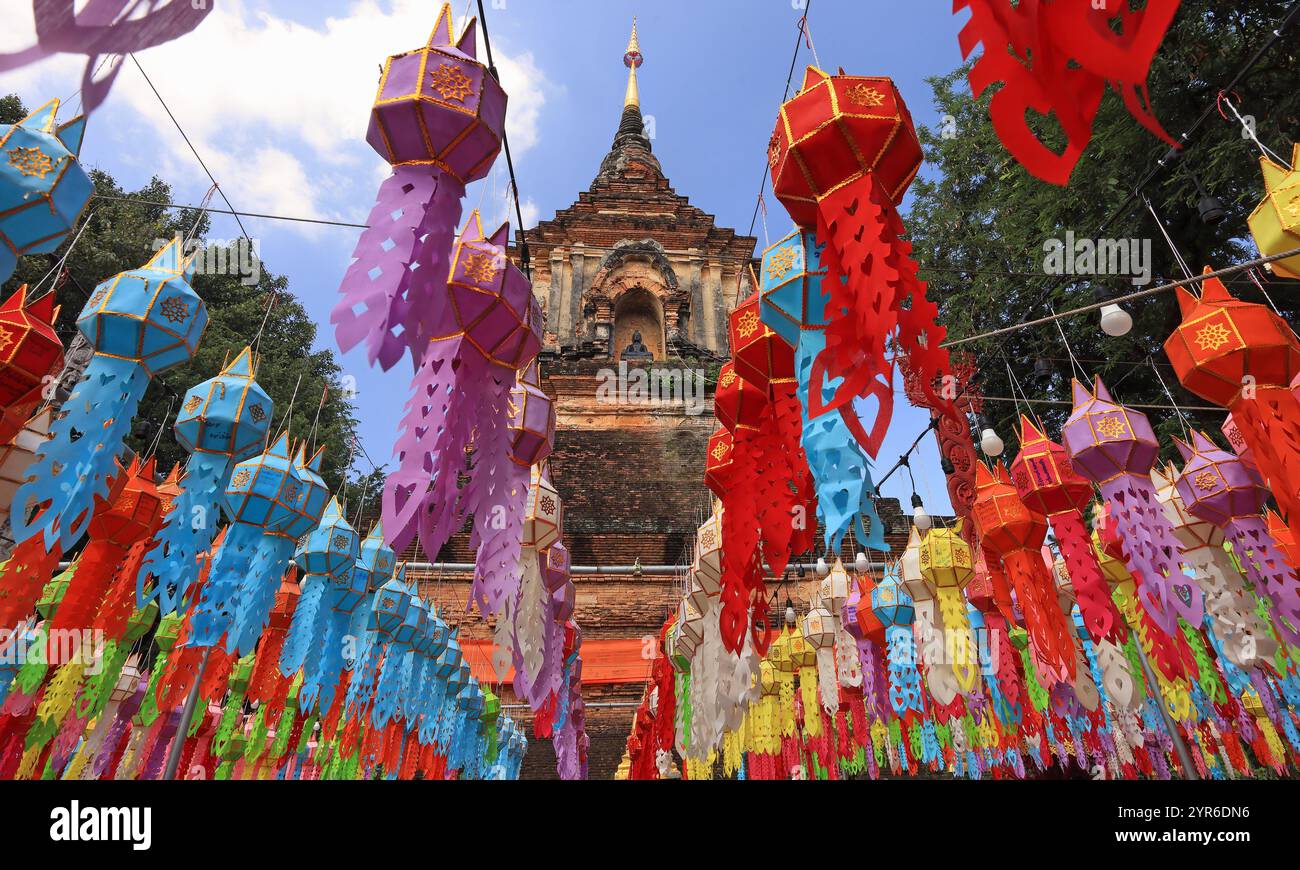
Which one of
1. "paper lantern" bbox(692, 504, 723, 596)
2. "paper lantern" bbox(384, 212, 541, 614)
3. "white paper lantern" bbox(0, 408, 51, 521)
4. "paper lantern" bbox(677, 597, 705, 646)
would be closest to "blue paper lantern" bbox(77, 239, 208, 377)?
"white paper lantern" bbox(0, 408, 51, 521)

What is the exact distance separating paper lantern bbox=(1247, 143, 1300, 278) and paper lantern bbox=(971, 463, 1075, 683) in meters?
2.05

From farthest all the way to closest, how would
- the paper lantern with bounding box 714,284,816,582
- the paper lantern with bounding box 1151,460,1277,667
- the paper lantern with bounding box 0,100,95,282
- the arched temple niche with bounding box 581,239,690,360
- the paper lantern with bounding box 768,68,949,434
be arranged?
the arched temple niche with bounding box 581,239,690,360 → the paper lantern with bounding box 1151,460,1277,667 → the paper lantern with bounding box 714,284,816,582 → the paper lantern with bounding box 0,100,95,282 → the paper lantern with bounding box 768,68,949,434

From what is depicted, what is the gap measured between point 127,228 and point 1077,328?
15562mm

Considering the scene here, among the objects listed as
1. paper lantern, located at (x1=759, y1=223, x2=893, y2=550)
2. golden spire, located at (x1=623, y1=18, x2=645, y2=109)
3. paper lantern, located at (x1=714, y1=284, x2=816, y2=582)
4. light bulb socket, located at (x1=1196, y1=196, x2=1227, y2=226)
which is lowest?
paper lantern, located at (x1=759, y1=223, x2=893, y2=550)

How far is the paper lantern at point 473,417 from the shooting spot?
2268mm

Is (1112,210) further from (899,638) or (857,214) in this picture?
(857,214)

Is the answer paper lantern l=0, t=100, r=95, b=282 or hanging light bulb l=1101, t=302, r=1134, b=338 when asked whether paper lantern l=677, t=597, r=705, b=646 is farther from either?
paper lantern l=0, t=100, r=95, b=282

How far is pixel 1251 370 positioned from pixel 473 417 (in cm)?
368

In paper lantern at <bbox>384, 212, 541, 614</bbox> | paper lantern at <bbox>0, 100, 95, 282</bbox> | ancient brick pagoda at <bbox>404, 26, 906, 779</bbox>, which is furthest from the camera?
ancient brick pagoda at <bbox>404, 26, 906, 779</bbox>

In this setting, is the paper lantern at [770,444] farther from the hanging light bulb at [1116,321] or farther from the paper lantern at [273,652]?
the paper lantern at [273,652]

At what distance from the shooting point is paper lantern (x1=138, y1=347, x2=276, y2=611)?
3.74 meters
